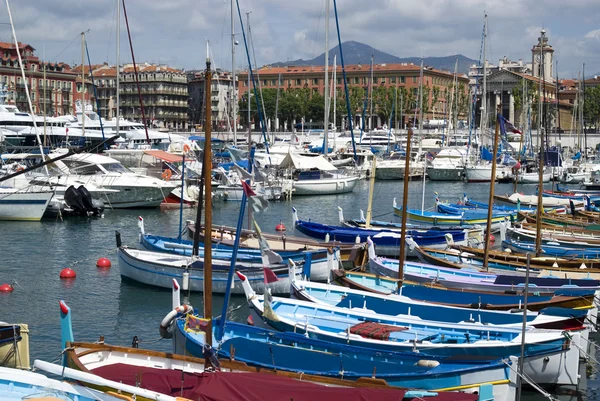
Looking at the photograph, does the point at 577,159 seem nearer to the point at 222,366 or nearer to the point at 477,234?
the point at 477,234

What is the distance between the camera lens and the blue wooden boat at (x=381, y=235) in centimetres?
3888

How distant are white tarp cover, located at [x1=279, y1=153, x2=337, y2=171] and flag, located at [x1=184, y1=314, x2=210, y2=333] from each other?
158 ft

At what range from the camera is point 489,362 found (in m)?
18.2

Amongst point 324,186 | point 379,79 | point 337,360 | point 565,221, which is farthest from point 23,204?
point 379,79

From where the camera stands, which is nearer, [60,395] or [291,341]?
[60,395]

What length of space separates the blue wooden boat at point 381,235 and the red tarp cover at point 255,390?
2141 centimetres

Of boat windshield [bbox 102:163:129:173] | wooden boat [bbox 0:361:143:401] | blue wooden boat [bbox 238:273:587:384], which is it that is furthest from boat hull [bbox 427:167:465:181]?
wooden boat [bbox 0:361:143:401]

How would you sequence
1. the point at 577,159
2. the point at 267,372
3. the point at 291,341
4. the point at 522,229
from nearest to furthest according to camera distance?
the point at 267,372 < the point at 291,341 < the point at 522,229 < the point at 577,159

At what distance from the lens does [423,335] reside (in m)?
21.4

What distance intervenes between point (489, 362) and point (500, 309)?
6.06 metres

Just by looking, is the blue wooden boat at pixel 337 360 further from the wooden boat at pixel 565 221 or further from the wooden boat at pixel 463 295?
the wooden boat at pixel 565 221

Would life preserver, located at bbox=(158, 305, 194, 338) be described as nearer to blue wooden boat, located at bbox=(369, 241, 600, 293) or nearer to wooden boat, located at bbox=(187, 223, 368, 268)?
blue wooden boat, located at bbox=(369, 241, 600, 293)

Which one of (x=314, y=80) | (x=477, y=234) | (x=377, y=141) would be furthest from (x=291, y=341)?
(x=314, y=80)

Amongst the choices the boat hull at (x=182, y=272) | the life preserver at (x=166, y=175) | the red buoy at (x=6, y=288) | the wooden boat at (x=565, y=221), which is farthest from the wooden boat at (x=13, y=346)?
the life preserver at (x=166, y=175)
